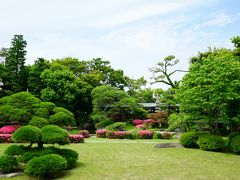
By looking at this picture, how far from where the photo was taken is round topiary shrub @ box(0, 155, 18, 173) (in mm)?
9211

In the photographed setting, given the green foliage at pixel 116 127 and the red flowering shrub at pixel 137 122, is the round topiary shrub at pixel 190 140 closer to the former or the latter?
the green foliage at pixel 116 127

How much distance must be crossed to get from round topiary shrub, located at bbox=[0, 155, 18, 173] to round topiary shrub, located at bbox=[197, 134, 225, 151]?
923 cm

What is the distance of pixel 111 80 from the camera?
35.5 m

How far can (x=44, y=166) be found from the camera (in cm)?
852

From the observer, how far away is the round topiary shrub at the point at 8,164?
9.21m

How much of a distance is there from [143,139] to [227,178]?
11955 millimetres

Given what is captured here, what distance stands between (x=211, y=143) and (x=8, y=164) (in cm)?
963

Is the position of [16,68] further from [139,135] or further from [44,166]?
[44,166]

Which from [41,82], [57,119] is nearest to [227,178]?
[57,119]

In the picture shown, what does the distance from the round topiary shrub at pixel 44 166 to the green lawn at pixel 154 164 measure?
538 millimetres

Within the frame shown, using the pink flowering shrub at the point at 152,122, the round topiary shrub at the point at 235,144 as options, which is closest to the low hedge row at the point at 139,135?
the pink flowering shrub at the point at 152,122

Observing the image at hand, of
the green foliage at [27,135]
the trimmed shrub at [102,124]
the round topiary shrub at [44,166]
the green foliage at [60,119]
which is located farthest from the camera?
the trimmed shrub at [102,124]

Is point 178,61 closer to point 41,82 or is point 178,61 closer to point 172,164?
point 41,82

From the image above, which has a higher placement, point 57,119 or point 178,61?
point 178,61
